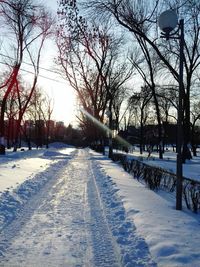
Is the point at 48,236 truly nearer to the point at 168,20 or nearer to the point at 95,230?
the point at 95,230

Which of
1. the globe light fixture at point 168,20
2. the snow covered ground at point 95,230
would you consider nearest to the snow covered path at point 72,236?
the snow covered ground at point 95,230

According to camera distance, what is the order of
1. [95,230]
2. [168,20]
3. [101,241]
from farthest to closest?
[168,20] → [95,230] → [101,241]

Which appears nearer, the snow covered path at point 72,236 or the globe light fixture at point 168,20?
the snow covered path at point 72,236

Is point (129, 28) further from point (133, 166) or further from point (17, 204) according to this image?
point (17, 204)

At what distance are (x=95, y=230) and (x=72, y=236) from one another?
2.01 feet

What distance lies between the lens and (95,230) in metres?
7.29

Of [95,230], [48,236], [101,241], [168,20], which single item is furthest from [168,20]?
[48,236]

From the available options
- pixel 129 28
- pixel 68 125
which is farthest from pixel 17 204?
pixel 68 125

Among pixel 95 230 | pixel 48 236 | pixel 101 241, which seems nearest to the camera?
pixel 101 241

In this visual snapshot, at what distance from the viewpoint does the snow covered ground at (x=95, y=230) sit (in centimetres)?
550

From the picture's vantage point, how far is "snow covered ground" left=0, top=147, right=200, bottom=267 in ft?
18.0

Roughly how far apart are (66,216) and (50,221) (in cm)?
57

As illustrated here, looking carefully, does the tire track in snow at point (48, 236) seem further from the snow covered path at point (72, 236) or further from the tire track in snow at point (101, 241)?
the tire track in snow at point (101, 241)

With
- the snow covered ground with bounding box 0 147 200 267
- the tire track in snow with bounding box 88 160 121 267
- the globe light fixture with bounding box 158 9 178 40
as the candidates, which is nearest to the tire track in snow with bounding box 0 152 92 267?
the snow covered ground with bounding box 0 147 200 267
